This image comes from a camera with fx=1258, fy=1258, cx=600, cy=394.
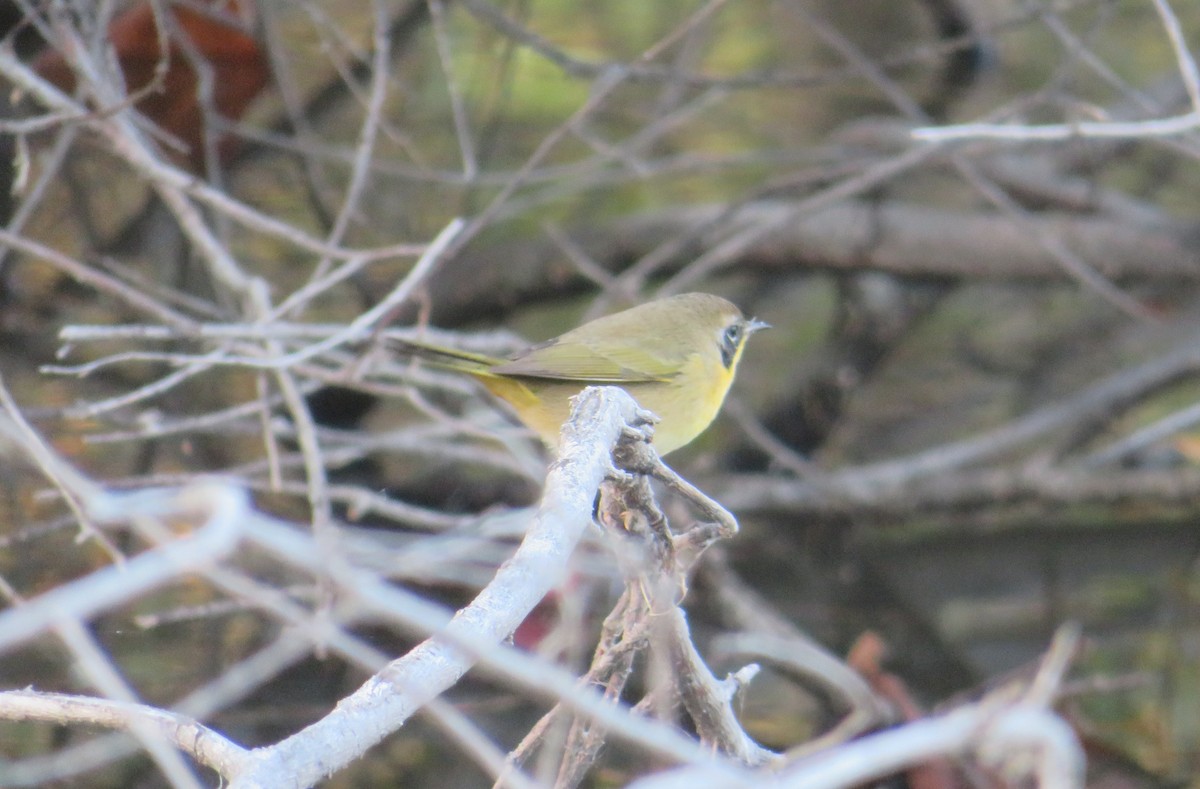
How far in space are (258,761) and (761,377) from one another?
5.17 meters

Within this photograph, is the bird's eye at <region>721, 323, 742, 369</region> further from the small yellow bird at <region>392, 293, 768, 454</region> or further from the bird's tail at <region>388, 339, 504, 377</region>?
the bird's tail at <region>388, 339, 504, 377</region>

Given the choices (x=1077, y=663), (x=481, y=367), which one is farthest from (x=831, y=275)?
(x=481, y=367)

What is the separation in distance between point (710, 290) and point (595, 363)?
262 cm

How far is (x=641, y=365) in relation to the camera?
3.83m

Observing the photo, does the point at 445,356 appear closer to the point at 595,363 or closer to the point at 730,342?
the point at 595,363

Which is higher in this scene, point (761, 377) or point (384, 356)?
point (761, 377)

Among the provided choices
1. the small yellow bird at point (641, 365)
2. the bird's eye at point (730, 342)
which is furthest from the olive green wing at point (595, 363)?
the bird's eye at point (730, 342)

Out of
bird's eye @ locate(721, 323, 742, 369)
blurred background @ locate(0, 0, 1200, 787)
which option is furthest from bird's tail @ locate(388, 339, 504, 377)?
bird's eye @ locate(721, 323, 742, 369)

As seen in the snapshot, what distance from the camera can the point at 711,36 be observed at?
6.08 m

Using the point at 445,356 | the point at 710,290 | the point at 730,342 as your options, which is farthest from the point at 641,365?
the point at 710,290

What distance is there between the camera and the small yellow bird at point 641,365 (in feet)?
11.8

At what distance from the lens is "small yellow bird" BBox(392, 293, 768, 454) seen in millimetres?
3586

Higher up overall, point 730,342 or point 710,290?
point 710,290

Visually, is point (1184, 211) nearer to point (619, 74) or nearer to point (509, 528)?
point (619, 74)
